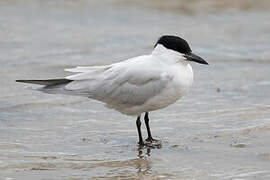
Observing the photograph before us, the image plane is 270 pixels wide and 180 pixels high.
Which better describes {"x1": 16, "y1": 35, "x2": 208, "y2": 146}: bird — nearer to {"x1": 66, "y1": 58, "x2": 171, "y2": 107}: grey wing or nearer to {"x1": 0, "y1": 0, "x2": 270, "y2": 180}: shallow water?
{"x1": 66, "y1": 58, "x2": 171, "y2": 107}: grey wing

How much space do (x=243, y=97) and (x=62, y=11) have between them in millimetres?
6192

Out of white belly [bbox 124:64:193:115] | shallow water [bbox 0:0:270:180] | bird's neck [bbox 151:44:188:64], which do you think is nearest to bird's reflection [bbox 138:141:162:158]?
shallow water [bbox 0:0:270:180]

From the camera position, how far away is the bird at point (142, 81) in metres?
5.65

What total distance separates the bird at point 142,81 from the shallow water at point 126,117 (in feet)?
1.24

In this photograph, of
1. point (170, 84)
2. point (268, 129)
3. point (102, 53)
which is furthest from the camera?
point (102, 53)

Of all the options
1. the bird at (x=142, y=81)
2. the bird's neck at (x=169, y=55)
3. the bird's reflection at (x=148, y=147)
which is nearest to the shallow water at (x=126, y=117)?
the bird's reflection at (x=148, y=147)

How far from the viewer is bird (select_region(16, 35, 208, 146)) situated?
5652mm

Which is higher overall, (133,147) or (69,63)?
(69,63)

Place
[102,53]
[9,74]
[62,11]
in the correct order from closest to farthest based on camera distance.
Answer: [9,74] < [102,53] < [62,11]

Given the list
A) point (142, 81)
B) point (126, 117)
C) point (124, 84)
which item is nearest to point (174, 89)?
point (142, 81)

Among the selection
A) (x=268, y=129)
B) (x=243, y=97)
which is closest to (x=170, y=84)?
(x=268, y=129)

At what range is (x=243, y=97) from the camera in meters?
7.37

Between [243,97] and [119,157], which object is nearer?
[119,157]

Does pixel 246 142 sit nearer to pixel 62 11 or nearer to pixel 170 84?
pixel 170 84
